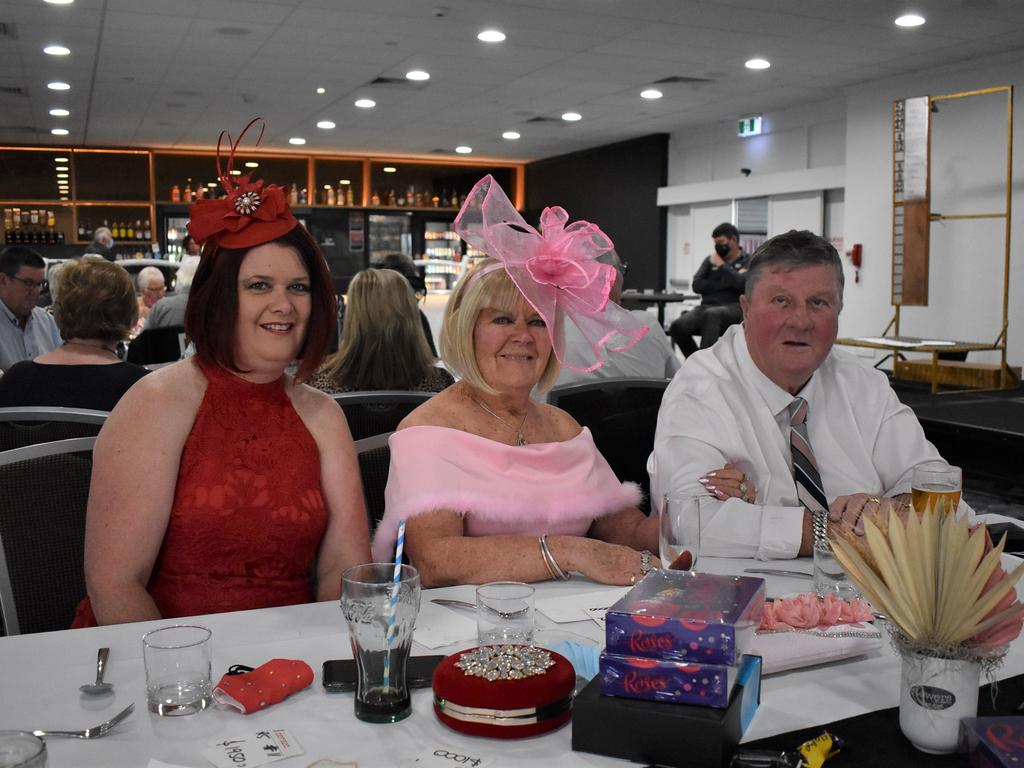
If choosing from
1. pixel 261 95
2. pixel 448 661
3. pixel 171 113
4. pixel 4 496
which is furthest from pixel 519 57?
pixel 448 661

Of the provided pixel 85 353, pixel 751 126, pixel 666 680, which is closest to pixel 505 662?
pixel 666 680

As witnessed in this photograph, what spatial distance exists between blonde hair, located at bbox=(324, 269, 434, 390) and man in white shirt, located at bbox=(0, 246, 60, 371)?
2.51m

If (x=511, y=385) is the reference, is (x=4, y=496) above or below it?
below

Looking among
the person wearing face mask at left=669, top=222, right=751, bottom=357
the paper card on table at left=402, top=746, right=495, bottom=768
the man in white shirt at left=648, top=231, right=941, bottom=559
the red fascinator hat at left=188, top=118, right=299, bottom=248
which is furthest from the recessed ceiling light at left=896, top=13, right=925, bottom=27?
the paper card on table at left=402, top=746, right=495, bottom=768

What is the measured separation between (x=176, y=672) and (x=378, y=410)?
1.69 metres

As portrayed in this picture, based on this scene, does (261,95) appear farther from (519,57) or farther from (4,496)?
(4,496)

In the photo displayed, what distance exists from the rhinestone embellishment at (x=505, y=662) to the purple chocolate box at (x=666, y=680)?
127 millimetres

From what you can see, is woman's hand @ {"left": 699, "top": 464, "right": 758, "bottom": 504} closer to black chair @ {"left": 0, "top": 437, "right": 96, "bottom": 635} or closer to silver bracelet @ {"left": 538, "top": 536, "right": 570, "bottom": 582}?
silver bracelet @ {"left": 538, "top": 536, "right": 570, "bottom": 582}

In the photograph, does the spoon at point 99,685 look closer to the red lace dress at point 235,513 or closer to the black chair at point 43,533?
the red lace dress at point 235,513

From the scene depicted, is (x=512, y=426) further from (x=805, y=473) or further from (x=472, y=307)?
(x=805, y=473)

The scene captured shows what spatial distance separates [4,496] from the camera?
1.94 meters

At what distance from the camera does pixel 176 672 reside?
1.29m

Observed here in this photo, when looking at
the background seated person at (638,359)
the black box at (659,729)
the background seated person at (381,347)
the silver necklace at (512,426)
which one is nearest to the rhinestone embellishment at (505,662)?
the black box at (659,729)

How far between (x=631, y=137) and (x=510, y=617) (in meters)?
13.7
